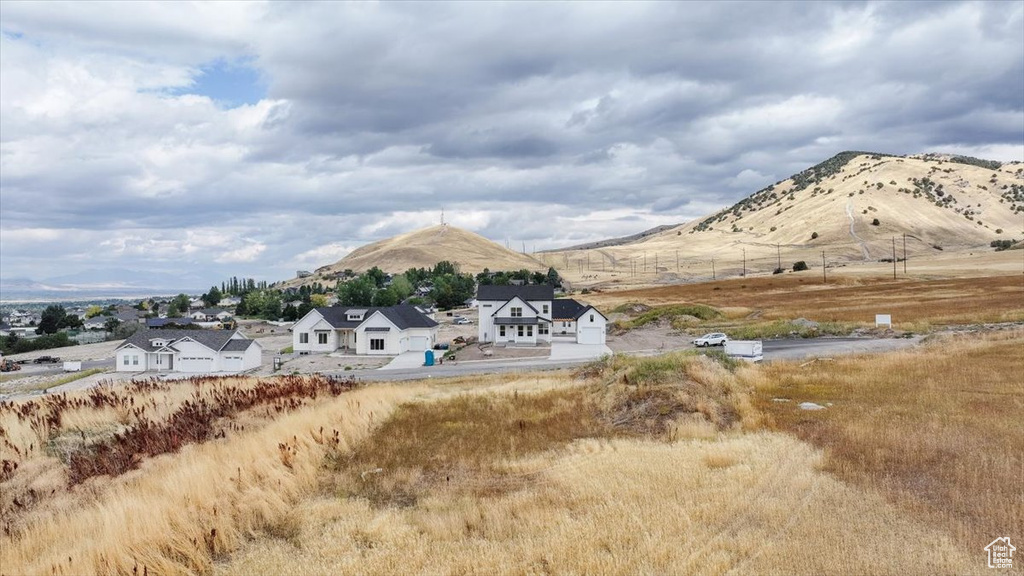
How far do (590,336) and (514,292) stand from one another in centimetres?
1130

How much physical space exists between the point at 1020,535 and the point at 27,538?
14.2m

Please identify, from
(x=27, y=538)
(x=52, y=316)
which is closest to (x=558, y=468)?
(x=27, y=538)

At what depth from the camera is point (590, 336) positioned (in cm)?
5978

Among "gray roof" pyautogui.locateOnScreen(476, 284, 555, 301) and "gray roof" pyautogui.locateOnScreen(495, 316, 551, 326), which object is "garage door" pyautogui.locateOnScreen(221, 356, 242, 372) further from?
"gray roof" pyautogui.locateOnScreen(495, 316, 551, 326)

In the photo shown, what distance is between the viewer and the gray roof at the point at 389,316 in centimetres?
6438

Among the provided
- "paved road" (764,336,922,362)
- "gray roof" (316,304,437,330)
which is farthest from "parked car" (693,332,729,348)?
"gray roof" (316,304,437,330)

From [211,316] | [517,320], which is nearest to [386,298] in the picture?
[211,316]

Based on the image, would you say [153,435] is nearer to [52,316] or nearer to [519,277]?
[519,277]

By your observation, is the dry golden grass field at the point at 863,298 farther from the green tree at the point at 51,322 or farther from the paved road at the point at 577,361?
the green tree at the point at 51,322

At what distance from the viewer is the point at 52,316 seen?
5674 inches

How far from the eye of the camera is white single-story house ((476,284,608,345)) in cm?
6462

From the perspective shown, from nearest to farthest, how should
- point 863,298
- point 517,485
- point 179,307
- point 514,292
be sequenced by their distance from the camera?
1. point 517,485
2. point 514,292
3. point 863,298
4. point 179,307

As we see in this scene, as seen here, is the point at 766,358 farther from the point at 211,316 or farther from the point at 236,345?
the point at 211,316

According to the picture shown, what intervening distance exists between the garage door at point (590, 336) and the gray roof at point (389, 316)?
17172mm
